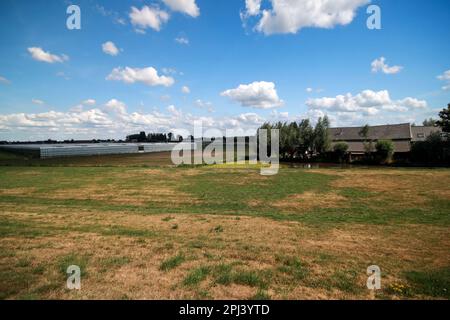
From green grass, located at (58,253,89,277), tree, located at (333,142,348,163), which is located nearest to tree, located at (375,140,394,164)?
tree, located at (333,142,348,163)

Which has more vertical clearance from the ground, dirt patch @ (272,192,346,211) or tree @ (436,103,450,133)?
tree @ (436,103,450,133)

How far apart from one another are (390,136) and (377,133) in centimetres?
344

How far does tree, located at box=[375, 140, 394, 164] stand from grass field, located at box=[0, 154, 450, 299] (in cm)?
3615

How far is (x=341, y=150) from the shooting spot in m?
55.7

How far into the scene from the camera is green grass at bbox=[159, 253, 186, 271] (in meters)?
6.78

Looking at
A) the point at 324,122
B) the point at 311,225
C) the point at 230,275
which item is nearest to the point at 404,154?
the point at 324,122

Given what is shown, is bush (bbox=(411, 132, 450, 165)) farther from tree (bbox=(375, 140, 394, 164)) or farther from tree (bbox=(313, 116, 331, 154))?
tree (bbox=(313, 116, 331, 154))

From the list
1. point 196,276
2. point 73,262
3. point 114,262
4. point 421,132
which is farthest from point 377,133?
point 73,262

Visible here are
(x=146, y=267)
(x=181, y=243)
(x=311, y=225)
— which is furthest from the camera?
(x=311, y=225)

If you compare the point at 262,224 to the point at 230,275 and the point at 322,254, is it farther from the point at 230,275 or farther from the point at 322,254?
the point at 230,275

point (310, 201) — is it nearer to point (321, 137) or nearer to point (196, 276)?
point (196, 276)

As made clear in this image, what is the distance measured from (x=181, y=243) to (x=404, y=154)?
189ft

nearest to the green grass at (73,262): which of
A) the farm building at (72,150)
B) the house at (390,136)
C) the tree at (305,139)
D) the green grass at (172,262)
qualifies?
the green grass at (172,262)
